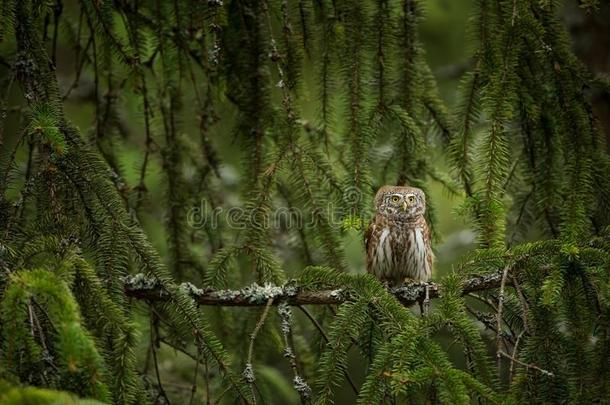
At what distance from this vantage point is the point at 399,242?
3752mm

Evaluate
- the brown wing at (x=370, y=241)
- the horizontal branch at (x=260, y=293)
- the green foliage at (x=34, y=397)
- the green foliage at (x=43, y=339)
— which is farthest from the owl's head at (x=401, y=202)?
the green foliage at (x=34, y=397)

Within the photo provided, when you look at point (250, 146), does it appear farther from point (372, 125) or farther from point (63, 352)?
point (63, 352)

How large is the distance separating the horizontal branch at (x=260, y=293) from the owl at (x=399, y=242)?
2.39 ft

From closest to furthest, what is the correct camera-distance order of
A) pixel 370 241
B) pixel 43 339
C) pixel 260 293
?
pixel 43 339
pixel 260 293
pixel 370 241

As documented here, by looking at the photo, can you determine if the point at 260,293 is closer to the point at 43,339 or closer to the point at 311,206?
the point at 311,206

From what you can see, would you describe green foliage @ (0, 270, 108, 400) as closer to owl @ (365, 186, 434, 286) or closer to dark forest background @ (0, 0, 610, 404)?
dark forest background @ (0, 0, 610, 404)

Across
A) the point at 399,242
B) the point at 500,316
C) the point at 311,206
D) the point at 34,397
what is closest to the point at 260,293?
the point at 311,206

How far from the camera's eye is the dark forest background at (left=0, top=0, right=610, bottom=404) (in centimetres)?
210

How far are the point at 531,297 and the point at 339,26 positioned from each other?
135 centimetres

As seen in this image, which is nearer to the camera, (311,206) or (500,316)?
(500,316)

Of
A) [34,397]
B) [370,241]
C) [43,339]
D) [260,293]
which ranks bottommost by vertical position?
[34,397]

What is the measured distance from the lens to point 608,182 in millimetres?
2689

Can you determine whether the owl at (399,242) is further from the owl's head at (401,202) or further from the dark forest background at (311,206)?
the dark forest background at (311,206)

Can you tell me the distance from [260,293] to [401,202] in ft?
3.46
